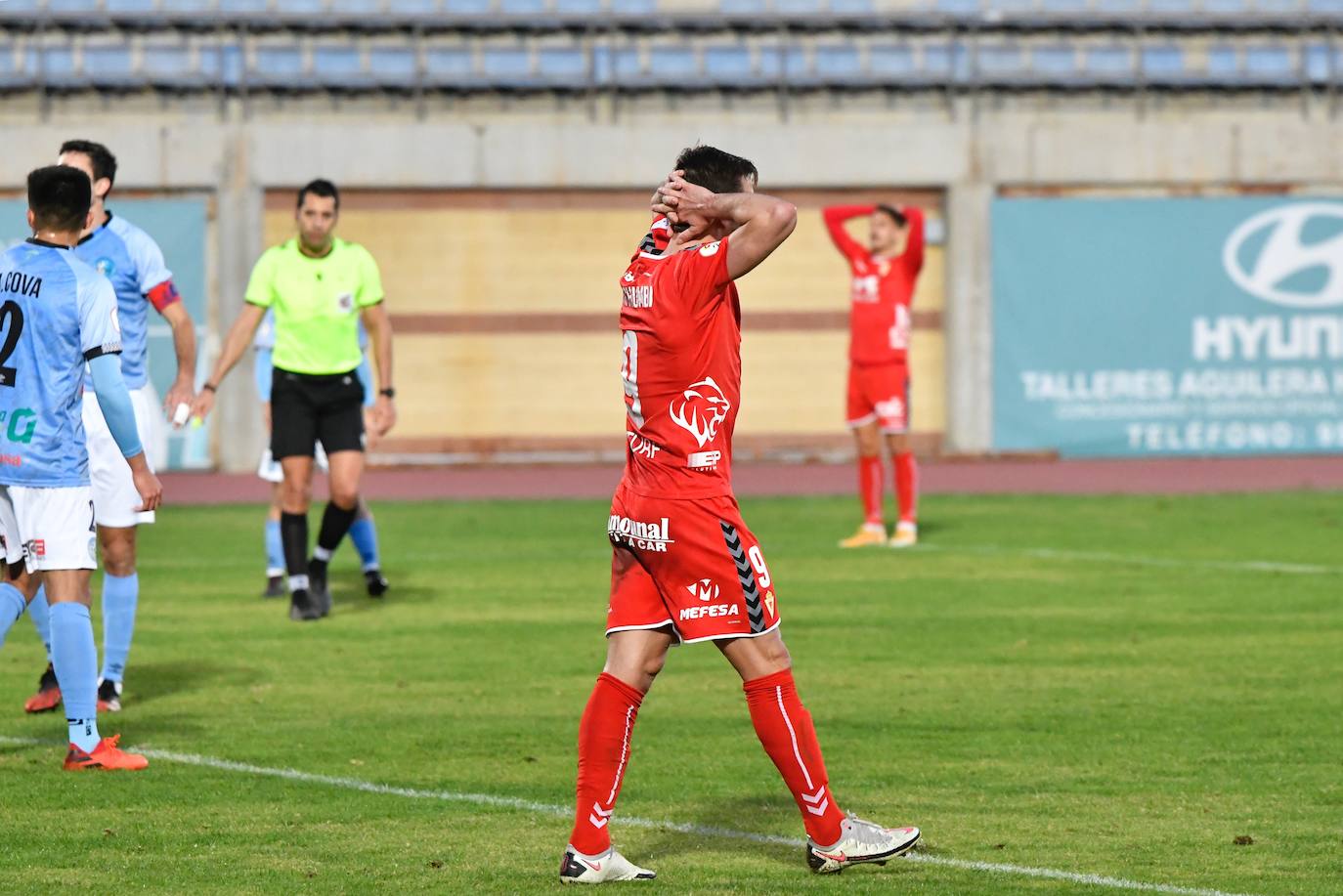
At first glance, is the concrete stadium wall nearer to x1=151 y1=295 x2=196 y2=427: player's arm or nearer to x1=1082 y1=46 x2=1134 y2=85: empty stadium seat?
x1=1082 y1=46 x2=1134 y2=85: empty stadium seat

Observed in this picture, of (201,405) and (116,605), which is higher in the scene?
(201,405)

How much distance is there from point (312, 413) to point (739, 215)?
6261mm

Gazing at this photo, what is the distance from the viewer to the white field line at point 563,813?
5.67m

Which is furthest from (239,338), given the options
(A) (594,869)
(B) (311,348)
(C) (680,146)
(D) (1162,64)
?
(D) (1162,64)

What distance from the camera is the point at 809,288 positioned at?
1047 inches

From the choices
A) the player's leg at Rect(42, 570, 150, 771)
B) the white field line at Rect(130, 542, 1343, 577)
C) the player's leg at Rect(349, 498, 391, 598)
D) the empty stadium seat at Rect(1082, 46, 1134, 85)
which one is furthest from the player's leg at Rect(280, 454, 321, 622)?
the empty stadium seat at Rect(1082, 46, 1134, 85)

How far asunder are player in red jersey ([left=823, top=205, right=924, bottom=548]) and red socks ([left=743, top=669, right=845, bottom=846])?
968 centimetres

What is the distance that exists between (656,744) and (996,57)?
21902mm

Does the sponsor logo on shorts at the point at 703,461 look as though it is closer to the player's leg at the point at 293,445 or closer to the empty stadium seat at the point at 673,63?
the player's leg at the point at 293,445

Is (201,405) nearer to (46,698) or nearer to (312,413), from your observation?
(46,698)

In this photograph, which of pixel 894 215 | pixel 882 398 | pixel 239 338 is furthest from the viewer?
pixel 882 398

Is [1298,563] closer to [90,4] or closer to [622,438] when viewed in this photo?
[622,438]

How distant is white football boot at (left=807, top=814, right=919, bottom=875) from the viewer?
580 centimetres

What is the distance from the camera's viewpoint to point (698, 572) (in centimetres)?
570
